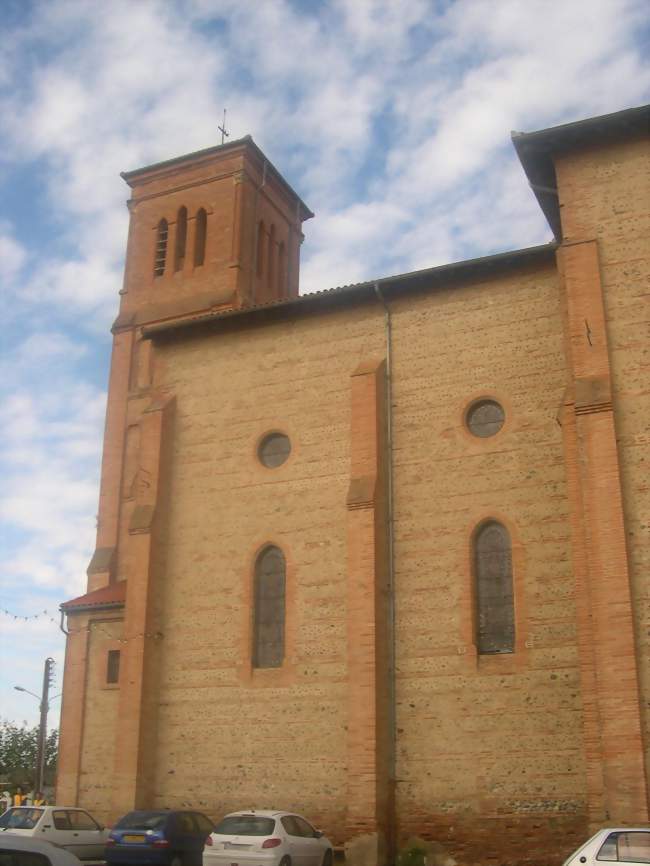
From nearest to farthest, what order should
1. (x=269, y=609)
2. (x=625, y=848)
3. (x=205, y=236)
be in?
(x=625, y=848) → (x=269, y=609) → (x=205, y=236)

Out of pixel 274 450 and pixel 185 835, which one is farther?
pixel 274 450

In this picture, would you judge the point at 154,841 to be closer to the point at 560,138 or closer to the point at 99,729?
the point at 99,729

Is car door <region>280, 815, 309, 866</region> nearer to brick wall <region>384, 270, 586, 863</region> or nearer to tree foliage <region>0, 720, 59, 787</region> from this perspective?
brick wall <region>384, 270, 586, 863</region>

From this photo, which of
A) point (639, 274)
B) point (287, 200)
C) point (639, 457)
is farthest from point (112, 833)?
point (287, 200)

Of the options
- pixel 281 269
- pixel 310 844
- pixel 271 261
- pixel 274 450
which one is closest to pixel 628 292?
pixel 274 450

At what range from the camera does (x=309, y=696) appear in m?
18.2

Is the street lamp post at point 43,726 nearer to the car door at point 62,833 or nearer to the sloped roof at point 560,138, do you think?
the car door at point 62,833

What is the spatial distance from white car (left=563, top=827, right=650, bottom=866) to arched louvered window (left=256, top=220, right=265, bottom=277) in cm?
2143

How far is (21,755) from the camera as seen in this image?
58.8 metres

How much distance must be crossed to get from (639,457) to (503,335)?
4.57 m

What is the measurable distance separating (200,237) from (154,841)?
740 inches

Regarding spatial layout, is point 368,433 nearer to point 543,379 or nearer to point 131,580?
point 543,379

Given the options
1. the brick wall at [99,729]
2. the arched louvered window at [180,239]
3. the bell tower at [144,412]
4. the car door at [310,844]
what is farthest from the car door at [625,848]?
the arched louvered window at [180,239]

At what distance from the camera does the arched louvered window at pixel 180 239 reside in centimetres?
2922
